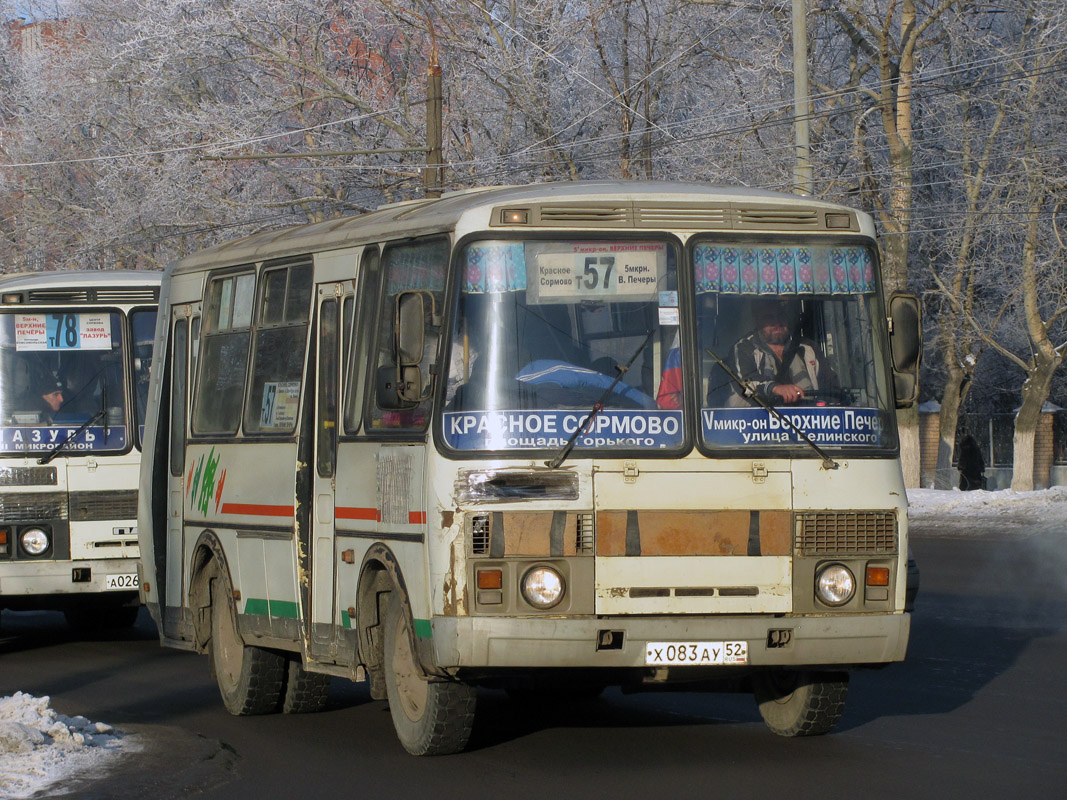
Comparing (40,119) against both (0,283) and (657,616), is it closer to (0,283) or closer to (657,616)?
(0,283)

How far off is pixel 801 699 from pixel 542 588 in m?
1.86

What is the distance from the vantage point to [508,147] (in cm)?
3597

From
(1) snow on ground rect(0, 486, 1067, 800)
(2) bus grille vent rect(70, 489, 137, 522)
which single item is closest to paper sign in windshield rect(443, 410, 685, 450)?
(1) snow on ground rect(0, 486, 1067, 800)

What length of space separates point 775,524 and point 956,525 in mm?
21037

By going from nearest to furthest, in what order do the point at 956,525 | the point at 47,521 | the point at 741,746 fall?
the point at 741,746
the point at 47,521
the point at 956,525

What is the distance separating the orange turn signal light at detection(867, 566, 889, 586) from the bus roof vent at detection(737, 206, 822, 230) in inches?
63.5

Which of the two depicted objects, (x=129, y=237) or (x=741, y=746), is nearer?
(x=741, y=746)

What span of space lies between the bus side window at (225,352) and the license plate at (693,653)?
12.3ft

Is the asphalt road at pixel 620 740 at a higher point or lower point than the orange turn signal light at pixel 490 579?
lower

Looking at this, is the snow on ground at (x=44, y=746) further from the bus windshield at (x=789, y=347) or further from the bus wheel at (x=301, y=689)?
the bus windshield at (x=789, y=347)

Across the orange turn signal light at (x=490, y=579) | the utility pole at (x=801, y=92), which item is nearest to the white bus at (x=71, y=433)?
the orange turn signal light at (x=490, y=579)

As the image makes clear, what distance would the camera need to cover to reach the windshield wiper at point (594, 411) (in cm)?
755

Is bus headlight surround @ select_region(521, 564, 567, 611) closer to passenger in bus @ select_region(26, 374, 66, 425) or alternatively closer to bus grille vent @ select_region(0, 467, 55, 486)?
bus grille vent @ select_region(0, 467, 55, 486)

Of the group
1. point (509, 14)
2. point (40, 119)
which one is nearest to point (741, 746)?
point (509, 14)
